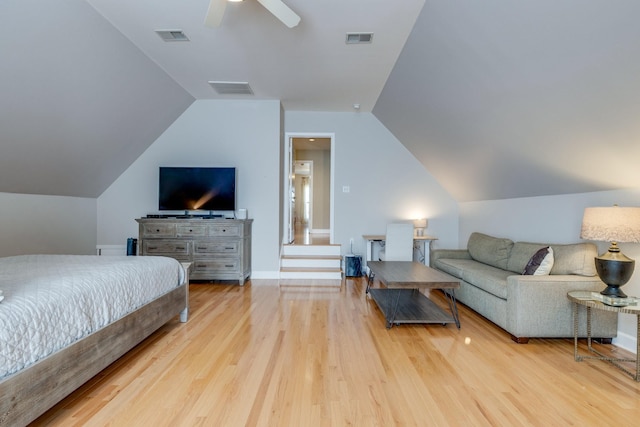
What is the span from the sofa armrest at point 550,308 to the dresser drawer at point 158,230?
439cm

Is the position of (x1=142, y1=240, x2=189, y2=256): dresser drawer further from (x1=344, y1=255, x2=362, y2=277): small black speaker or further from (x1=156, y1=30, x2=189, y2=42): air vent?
(x1=156, y1=30, x2=189, y2=42): air vent

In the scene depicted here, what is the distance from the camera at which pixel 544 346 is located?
272 cm

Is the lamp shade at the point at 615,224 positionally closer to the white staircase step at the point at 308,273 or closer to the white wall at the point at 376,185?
the white wall at the point at 376,185

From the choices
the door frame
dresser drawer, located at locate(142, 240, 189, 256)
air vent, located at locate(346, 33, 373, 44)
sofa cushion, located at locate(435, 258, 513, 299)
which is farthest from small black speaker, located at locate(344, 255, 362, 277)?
air vent, located at locate(346, 33, 373, 44)

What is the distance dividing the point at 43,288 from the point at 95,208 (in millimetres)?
4171

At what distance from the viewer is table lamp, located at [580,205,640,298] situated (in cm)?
228

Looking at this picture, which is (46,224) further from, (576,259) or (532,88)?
(576,259)

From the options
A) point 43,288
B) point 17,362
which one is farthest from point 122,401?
point 43,288

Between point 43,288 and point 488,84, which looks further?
point 488,84

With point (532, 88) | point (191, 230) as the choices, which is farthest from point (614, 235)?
point (191, 230)

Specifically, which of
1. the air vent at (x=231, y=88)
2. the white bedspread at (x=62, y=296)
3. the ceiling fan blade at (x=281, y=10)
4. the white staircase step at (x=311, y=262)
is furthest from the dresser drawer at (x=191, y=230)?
the ceiling fan blade at (x=281, y=10)

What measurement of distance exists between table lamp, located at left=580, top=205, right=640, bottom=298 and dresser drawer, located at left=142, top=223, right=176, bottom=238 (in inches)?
190

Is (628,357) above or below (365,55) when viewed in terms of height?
below

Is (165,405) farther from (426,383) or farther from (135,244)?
(135,244)
